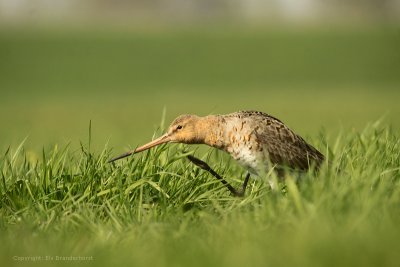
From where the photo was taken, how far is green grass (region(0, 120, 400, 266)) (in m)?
4.34

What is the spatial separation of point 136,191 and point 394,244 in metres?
2.37

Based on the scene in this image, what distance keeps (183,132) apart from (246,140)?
20.8 inches

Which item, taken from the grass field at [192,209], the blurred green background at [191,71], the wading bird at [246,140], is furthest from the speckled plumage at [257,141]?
the blurred green background at [191,71]

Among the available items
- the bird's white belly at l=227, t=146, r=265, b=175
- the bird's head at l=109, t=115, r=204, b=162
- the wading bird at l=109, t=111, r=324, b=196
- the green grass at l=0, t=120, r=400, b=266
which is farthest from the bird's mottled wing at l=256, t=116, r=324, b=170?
the bird's head at l=109, t=115, r=204, b=162

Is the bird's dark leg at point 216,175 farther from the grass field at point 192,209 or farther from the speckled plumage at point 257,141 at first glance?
the speckled plumage at point 257,141

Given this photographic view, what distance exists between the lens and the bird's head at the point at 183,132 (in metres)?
6.64

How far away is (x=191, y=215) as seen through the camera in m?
5.62

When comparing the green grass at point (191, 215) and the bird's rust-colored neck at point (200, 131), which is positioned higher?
the bird's rust-colored neck at point (200, 131)

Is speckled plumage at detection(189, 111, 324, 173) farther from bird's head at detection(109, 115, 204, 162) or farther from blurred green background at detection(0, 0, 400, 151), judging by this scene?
blurred green background at detection(0, 0, 400, 151)

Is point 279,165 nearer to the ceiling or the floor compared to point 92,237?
nearer to the ceiling

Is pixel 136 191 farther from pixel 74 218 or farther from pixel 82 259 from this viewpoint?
pixel 82 259

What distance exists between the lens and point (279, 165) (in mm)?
6484

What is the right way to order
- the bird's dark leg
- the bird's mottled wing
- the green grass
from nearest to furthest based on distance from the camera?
the green grass < the bird's dark leg < the bird's mottled wing

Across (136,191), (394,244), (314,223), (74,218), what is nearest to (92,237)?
(74,218)
